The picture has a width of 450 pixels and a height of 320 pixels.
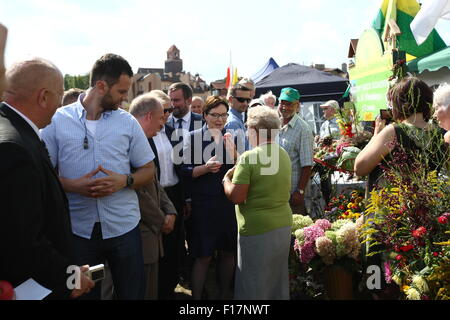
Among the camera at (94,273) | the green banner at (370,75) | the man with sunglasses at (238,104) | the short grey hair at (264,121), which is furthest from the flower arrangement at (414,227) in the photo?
the green banner at (370,75)

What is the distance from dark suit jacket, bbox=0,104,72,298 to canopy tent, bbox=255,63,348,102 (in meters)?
8.65

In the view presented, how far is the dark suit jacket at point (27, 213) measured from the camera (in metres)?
1.58

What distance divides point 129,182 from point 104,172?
0.18 m

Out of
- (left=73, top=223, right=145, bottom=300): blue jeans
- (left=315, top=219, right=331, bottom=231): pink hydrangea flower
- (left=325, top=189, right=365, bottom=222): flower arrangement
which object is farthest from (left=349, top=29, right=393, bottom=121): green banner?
(left=73, top=223, right=145, bottom=300): blue jeans

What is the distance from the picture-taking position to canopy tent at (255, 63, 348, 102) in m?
10.2

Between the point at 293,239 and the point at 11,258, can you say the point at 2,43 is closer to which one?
the point at 11,258

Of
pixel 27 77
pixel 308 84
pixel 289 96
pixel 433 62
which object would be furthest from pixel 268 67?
pixel 27 77

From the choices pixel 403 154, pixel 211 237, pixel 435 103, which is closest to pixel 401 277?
pixel 403 154

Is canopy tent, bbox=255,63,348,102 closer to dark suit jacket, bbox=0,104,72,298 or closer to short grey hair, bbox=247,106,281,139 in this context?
short grey hair, bbox=247,106,281,139

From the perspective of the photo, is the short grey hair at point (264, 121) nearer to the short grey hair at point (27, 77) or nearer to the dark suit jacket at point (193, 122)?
the short grey hair at point (27, 77)

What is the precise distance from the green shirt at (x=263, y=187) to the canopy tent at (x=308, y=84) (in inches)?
288

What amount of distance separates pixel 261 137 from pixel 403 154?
92 centimetres

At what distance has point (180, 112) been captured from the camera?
5227 mm

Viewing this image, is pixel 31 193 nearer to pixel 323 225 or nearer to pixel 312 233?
pixel 312 233
